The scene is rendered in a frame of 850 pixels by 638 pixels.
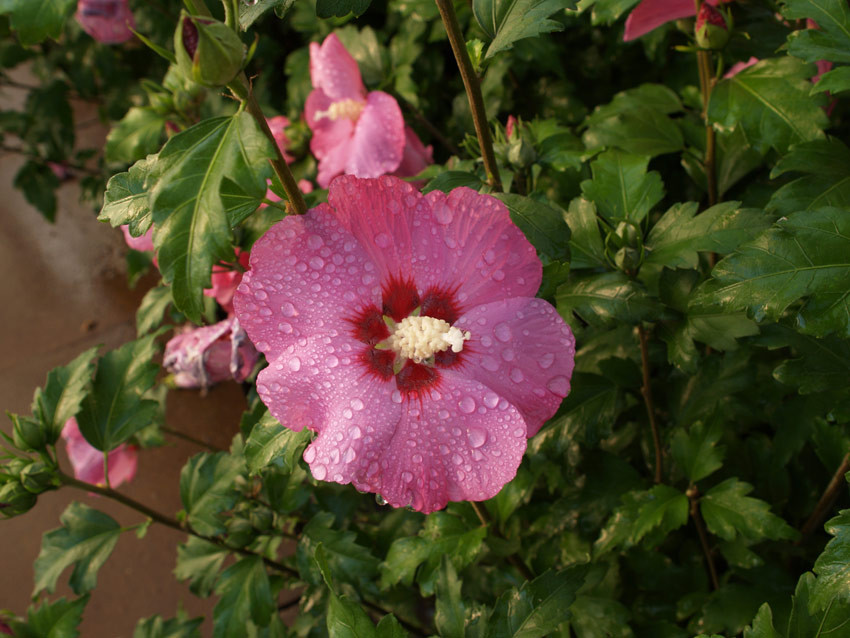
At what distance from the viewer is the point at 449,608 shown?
2.38 ft

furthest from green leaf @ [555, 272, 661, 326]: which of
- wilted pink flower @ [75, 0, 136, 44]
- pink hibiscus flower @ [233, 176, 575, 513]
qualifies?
wilted pink flower @ [75, 0, 136, 44]

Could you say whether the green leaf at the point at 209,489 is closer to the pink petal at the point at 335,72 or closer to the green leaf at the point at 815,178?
the pink petal at the point at 335,72

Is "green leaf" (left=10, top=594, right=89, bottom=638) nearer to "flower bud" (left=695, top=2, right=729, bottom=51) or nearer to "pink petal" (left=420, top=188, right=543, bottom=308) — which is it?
"pink petal" (left=420, top=188, right=543, bottom=308)

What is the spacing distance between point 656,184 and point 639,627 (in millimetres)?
598

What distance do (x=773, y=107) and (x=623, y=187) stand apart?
9.6 inches

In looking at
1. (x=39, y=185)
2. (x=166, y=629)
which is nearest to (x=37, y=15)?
(x=166, y=629)

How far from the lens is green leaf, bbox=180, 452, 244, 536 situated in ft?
3.18

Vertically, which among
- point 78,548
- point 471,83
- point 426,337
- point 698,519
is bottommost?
point 698,519

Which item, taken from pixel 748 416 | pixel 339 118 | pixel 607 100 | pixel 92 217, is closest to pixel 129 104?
pixel 92 217

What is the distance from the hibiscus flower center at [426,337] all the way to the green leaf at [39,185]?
1910 millimetres

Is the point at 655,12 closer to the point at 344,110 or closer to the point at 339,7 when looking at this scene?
the point at 344,110

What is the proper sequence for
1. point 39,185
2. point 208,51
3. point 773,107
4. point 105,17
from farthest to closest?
point 39,185 < point 105,17 < point 773,107 < point 208,51

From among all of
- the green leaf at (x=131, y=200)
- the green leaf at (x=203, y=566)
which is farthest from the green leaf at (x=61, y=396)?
the green leaf at (x=131, y=200)

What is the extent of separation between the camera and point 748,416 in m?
1.00
